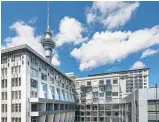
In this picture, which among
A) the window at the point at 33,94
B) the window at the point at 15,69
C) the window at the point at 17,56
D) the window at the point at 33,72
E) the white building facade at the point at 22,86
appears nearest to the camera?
the white building facade at the point at 22,86

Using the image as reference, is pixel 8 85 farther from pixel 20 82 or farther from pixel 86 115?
pixel 86 115

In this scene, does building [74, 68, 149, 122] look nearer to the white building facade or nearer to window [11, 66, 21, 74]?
the white building facade

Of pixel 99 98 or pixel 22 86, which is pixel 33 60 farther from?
pixel 99 98

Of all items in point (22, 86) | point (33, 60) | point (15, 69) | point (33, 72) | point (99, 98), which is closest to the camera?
point (22, 86)

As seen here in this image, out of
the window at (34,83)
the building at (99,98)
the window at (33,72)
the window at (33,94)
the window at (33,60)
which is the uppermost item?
the window at (33,60)

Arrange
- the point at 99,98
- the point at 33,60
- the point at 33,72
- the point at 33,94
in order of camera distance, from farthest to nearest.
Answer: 1. the point at 99,98
2. the point at 33,60
3. the point at 33,72
4. the point at 33,94

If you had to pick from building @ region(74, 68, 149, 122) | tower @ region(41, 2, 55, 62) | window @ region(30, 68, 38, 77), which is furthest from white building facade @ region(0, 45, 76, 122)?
tower @ region(41, 2, 55, 62)

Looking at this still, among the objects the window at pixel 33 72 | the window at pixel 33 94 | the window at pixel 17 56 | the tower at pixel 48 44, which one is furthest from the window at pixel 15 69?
the tower at pixel 48 44

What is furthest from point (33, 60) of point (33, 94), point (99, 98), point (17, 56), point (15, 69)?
point (99, 98)

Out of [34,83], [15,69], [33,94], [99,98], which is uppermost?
[15,69]

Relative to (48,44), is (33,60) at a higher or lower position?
lower

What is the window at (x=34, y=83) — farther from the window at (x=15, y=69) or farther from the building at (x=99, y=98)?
the building at (x=99, y=98)

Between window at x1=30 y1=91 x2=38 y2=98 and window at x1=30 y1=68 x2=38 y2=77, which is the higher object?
window at x1=30 y1=68 x2=38 y2=77

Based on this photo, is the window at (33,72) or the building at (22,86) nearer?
the building at (22,86)
